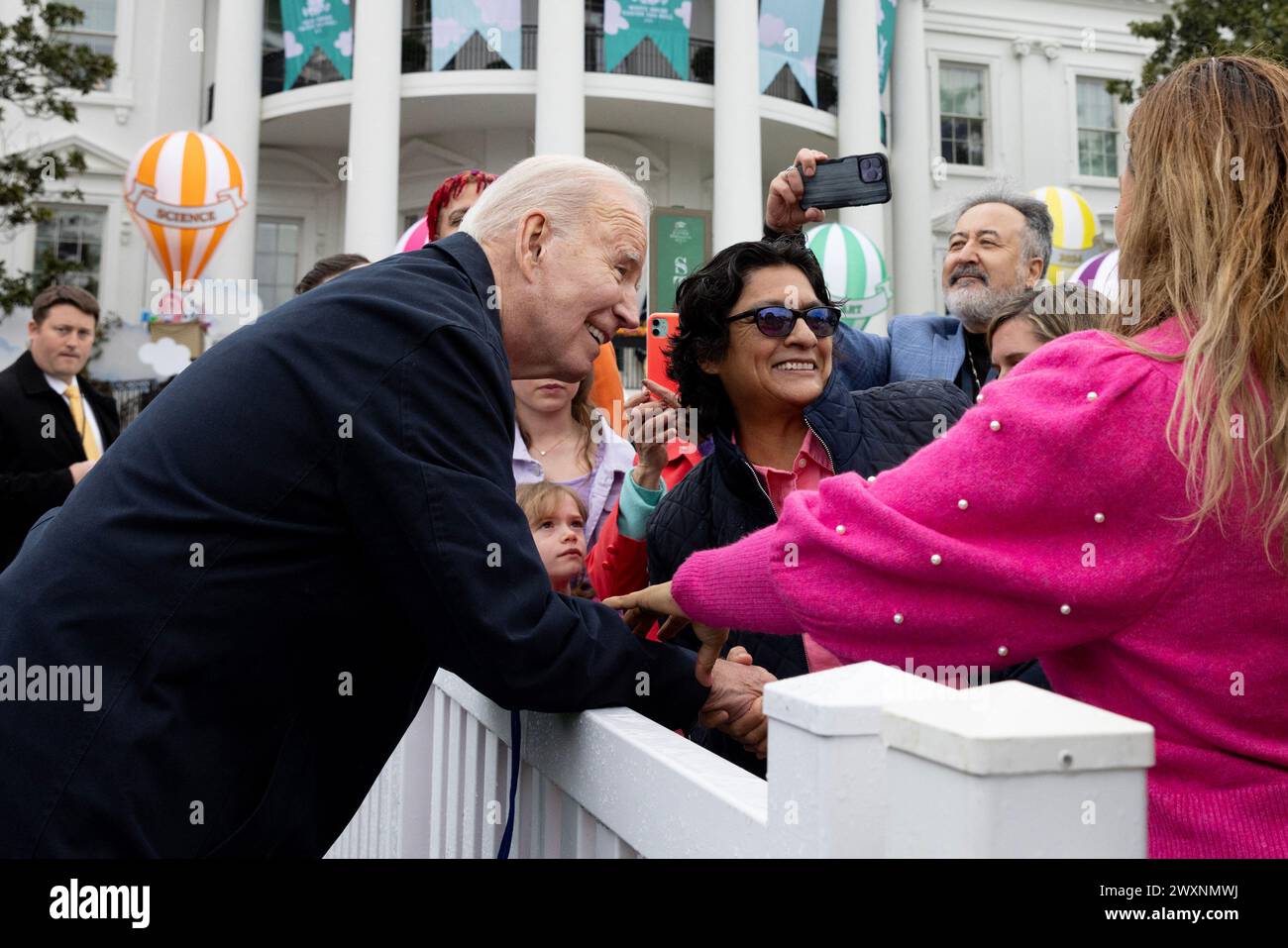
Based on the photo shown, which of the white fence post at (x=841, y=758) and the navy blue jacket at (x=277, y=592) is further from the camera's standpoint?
the navy blue jacket at (x=277, y=592)

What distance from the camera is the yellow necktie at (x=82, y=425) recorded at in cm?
543

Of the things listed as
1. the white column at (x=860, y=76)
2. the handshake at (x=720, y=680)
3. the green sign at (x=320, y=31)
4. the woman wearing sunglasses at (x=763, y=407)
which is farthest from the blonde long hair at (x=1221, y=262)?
the green sign at (x=320, y=31)

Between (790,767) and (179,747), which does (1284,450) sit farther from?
(179,747)

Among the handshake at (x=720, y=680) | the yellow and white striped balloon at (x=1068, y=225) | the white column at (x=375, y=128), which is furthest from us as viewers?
the white column at (x=375, y=128)

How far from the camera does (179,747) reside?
1549mm

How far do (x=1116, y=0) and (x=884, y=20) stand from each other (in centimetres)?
634

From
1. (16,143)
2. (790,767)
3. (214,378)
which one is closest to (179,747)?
(214,378)

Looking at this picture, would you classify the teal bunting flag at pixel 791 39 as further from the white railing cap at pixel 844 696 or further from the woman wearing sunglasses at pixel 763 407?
the white railing cap at pixel 844 696

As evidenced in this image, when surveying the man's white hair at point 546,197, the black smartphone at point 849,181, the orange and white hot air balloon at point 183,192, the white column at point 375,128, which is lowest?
the man's white hair at point 546,197

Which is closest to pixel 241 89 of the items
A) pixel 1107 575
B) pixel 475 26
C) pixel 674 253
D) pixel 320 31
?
pixel 320 31

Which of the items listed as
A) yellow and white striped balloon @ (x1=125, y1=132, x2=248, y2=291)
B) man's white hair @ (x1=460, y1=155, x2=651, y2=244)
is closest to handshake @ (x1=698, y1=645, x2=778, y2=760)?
man's white hair @ (x1=460, y1=155, x2=651, y2=244)

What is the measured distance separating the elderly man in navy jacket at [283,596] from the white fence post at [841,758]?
617 mm

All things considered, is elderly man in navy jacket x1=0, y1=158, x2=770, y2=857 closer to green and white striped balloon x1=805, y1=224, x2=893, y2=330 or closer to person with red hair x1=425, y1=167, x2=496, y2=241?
person with red hair x1=425, y1=167, x2=496, y2=241

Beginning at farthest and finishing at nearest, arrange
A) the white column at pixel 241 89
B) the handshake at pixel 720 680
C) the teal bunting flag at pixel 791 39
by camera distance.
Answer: the teal bunting flag at pixel 791 39 → the white column at pixel 241 89 → the handshake at pixel 720 680
